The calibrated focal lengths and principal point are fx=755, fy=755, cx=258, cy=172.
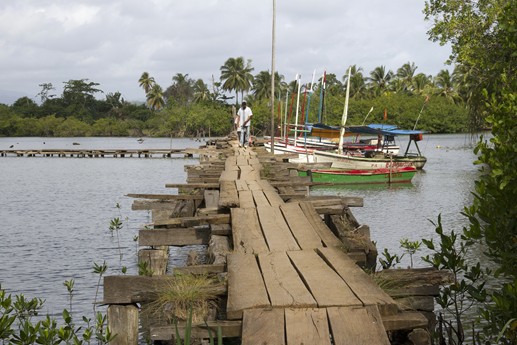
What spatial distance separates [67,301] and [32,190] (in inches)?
871

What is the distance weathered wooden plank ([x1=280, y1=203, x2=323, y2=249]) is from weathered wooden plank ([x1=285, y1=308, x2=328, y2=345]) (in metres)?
1.99

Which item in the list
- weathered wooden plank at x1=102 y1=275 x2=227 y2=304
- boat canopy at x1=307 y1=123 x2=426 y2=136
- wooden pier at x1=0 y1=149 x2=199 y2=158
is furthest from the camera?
wooden pier at x1=0 y1=149 x2=199 y2=158

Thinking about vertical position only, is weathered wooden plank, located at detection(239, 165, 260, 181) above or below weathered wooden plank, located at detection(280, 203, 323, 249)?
below

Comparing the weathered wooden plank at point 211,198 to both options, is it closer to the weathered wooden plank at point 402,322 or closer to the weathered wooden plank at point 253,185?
the weathered wooden plank at point 253,185

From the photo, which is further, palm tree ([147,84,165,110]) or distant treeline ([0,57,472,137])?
palm tree ([147,84,165,110])

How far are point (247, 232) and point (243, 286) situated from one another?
206cm

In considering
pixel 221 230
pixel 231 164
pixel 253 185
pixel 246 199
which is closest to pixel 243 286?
pixel 221 230

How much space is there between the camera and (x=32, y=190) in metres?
32.3

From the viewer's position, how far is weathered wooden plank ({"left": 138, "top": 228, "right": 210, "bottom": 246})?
7.41 metres

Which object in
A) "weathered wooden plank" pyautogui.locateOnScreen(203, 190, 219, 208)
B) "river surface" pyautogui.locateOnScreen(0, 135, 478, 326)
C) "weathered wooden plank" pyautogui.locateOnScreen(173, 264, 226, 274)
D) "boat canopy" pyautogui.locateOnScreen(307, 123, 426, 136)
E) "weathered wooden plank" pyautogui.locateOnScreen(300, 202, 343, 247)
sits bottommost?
"river surface" pyautogui.locateOnScreen(0, 135, 478, 326)

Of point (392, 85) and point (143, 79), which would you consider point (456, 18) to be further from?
point (143, 79)

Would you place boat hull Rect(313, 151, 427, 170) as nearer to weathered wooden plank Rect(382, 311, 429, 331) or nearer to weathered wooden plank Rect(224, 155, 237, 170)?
→ weathered wooden plank Rect(224, 155, 237, 170)

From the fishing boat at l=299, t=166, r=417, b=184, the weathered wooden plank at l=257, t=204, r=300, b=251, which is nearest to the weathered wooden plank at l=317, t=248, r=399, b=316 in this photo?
the weathered wooden plank at l=257, t=204, r=300, b=251

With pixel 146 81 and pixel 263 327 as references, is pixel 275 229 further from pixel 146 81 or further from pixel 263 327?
pixel 146 81
